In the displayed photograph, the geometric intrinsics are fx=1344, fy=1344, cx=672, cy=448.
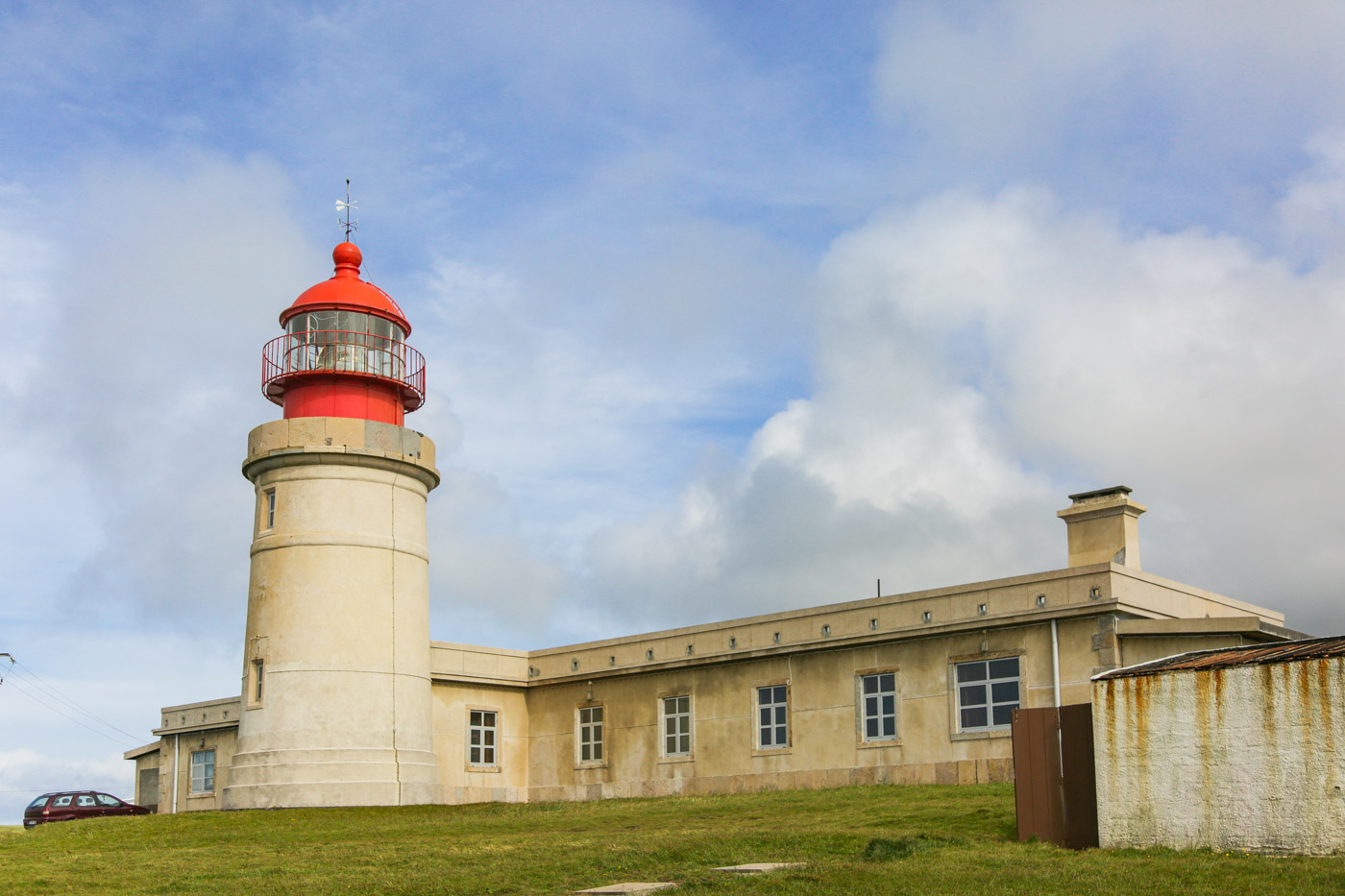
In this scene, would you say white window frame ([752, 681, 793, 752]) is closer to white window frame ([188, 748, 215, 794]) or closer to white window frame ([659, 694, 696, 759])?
white window frame ([659, 694, 696, 759])

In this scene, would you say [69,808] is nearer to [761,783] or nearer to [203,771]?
[203,771]

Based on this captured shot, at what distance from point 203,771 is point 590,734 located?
38.2ft

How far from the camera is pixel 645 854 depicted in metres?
16.4

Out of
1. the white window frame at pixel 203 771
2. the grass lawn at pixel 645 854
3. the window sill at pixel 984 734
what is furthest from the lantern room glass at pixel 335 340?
the window sill at pixel 984 734

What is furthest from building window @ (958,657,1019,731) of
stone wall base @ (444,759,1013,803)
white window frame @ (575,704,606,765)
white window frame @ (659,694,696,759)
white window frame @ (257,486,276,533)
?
white window frame @ (257,486,276,533)

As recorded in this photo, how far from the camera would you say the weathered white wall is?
13.7 m

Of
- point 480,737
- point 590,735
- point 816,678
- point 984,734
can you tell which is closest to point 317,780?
point 480,737

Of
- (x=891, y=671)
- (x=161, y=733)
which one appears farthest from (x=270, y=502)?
(x=891, y=671)

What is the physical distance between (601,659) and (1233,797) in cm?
2085

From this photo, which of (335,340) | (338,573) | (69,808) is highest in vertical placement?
(335,340)

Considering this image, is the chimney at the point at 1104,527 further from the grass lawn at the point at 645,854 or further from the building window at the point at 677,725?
the building window at the point at 677,725

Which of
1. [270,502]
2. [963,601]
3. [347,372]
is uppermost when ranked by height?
[347,372]

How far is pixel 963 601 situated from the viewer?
2694cm

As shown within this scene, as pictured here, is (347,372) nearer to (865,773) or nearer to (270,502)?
(270,502)
